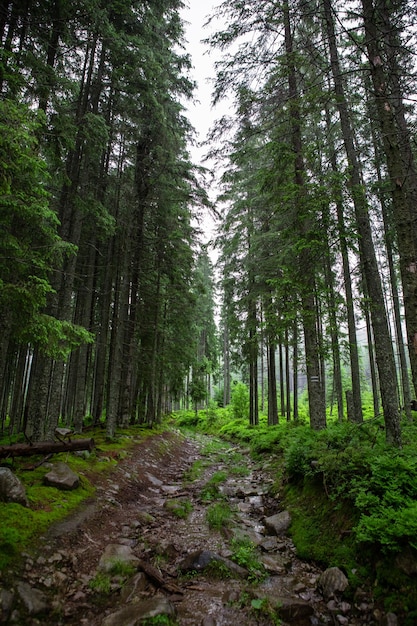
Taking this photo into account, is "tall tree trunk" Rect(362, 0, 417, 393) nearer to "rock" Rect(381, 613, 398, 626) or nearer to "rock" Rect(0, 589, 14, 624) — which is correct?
"rock" Rect(381, 613, 398, 626)

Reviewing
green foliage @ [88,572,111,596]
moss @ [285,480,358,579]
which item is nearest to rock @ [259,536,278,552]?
moss @ [285,480,358,579]

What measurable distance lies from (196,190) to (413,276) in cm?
1099

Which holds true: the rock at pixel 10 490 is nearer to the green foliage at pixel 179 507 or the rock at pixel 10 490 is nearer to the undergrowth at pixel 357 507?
the green foliage at pixel 179 507

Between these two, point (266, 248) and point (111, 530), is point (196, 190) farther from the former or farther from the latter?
point (111, 530)

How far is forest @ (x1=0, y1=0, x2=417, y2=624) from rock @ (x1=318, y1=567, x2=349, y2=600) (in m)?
0.57

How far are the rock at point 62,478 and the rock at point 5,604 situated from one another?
9.37 ft

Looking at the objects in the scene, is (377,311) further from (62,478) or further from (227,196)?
(227,196)

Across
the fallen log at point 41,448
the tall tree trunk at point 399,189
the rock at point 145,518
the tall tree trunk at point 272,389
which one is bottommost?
the rock at point 145,518

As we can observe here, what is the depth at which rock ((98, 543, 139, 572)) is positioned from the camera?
430cm

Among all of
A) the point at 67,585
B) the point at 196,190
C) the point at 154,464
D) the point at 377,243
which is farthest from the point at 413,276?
the point at 377,243

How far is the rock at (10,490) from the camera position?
191 inches

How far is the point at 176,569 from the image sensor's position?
445 cm

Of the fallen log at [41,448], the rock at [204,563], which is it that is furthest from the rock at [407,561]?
the fallen log at [41,448]

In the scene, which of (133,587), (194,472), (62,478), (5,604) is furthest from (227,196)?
(5,604)
